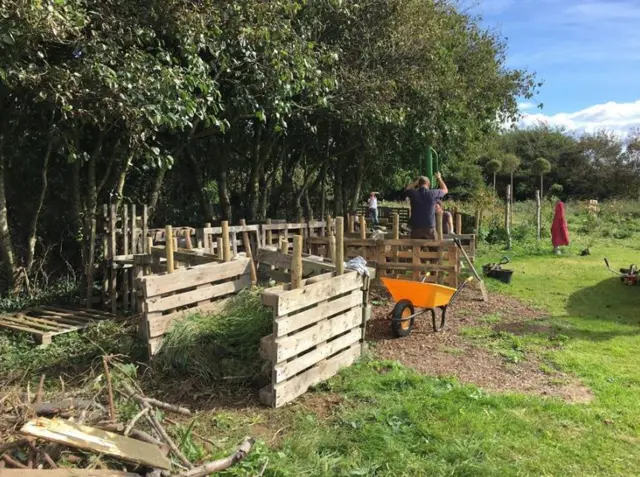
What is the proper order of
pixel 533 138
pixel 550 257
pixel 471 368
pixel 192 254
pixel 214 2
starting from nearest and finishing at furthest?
pixel 471 368
pixel 192 254
pixel 214 2
pixel 550 257
pixel 533 138

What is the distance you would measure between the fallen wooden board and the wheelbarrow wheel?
14.3 feet

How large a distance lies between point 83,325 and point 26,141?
11.0 ft

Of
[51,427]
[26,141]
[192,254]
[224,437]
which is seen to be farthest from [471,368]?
[26,141]

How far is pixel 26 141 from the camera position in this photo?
323 inches

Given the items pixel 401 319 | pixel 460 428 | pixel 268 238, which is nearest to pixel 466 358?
pixel 401 319

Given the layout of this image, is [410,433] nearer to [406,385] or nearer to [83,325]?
[406,385]

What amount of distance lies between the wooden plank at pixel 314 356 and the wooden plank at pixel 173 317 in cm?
116

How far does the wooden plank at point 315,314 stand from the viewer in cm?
450

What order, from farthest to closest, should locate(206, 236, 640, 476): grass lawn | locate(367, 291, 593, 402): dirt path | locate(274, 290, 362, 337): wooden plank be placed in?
locate(367, 291, 593, 402): dirt path < locate(274, 290, 362, 337): wooden plank < locate(206, 236, 640, 476): grass lawn

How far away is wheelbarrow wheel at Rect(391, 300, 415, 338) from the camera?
6.73m

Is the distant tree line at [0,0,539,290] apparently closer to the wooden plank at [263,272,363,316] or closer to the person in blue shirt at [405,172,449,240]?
the person in blue shirt at [405,172,449,240]

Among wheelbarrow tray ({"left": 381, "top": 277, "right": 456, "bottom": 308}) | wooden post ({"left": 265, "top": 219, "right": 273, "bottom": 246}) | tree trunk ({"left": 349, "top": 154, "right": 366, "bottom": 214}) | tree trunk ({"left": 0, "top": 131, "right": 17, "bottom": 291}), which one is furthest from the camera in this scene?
tree trunk ({"left": 349, "top": 154, "right": 366, "bottom": 214})

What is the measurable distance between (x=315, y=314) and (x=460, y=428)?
1.61 m

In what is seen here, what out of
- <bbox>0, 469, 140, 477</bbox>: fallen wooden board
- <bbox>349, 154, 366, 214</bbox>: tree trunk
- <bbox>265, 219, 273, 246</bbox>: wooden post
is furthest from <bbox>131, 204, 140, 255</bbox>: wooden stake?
<bbox>349, 154, 366, 214</bbox>: tree trunk
